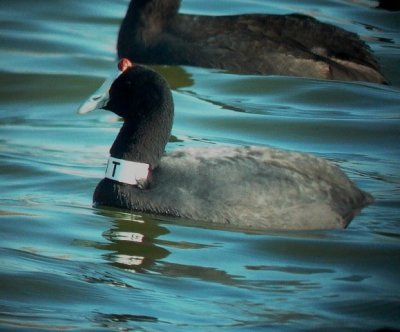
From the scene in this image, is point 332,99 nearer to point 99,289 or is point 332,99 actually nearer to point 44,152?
point 44,152

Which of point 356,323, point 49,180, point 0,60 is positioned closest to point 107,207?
point 49,180

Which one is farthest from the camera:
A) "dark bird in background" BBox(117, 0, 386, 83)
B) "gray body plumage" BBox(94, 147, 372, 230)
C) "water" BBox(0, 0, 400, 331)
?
"dark bird in background" BBox(117, 0, 386, 83)

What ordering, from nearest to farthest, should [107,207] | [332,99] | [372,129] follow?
1. [107,207]
2. [372,129]
3. [332,99]

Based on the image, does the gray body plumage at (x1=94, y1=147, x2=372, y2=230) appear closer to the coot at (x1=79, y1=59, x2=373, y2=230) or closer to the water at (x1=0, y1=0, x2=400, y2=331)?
the coot at (x1=79, y1=59, x2=373, y2=230)

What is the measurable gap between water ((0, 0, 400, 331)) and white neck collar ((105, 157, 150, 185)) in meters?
0.27

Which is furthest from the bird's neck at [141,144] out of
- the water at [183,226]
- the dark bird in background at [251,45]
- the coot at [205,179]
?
the dark bird in background at [251,45]

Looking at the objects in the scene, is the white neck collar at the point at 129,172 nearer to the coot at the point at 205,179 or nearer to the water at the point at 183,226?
the coot at the point at 205,179

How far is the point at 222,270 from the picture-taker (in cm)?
851

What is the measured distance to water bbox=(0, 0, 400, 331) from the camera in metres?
7.56

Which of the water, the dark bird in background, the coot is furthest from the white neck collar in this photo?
the dark bird in background

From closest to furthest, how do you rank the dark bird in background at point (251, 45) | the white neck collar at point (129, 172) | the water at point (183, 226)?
the water at point (183, 226), the white neck collar at point (129, 172), the dark bird in background at point (251, 45)

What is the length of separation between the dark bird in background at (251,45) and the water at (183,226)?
18cm

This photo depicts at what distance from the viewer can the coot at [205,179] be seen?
932 centimetres

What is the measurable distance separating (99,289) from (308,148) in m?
5.34
